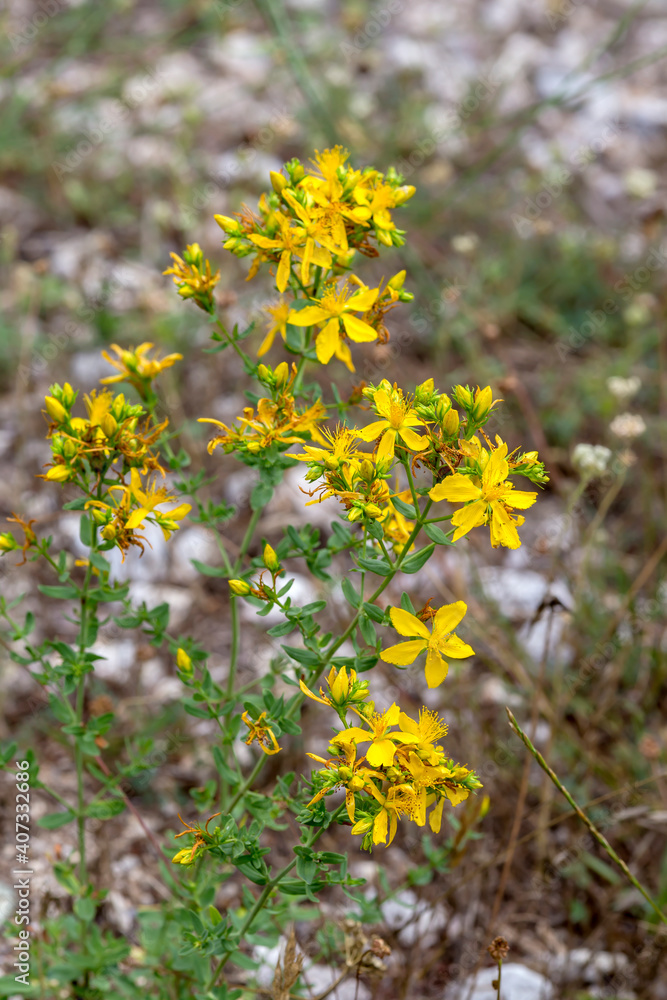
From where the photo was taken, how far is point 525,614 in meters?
3.51

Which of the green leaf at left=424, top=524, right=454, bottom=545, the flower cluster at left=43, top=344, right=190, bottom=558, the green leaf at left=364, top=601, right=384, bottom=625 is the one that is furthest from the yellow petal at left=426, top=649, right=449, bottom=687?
the flower cluster at left=43, top=344, right=190, bottom=558

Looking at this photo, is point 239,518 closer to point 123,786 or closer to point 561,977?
point 123,786

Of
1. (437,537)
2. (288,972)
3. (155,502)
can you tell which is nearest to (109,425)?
(155,502)

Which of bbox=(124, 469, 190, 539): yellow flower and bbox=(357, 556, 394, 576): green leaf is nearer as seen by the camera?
bbox=(357, 556, 394, 576): green leaf

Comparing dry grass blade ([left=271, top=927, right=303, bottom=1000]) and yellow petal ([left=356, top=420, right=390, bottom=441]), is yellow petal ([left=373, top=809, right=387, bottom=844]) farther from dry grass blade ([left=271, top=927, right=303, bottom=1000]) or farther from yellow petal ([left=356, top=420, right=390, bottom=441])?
yellow petal ([left=356, top=420, right=390, bottom=441])

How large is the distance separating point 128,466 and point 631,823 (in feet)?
6.45

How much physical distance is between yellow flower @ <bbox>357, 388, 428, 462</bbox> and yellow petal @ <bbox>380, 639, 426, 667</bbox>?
36 centimetres

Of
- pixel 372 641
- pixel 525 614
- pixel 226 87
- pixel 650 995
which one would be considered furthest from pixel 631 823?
pixel 226 87

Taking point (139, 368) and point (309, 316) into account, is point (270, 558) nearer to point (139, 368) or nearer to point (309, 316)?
point (309, 316)

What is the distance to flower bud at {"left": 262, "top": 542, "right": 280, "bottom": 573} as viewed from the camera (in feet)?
5.55

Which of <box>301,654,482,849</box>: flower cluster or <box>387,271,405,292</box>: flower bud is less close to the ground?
<box>387,271,405,292</box>: flower bud

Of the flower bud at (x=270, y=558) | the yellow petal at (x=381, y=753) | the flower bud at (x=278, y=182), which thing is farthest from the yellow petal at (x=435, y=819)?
the flower bud at (x=278, y=182)

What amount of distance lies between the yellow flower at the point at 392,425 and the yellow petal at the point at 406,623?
11.7 inches

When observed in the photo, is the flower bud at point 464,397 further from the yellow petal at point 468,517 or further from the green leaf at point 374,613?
the green leaf at point 374,613
